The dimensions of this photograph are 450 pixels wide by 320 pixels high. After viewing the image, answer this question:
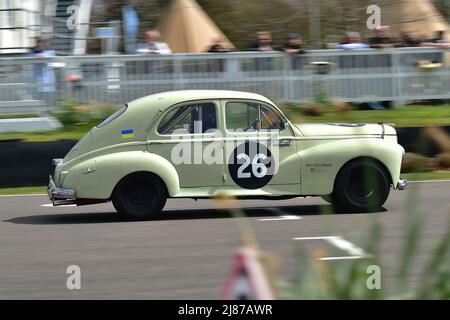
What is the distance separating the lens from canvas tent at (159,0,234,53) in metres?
22.5

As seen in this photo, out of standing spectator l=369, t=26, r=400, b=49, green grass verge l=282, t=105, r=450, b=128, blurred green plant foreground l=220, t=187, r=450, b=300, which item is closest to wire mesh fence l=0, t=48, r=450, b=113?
standing spectator l=369, t=26, r=400, b=49

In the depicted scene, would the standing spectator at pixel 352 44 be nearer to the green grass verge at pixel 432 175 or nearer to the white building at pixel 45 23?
the green grass verge at pixel 432 175

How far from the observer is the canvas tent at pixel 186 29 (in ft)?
73.8

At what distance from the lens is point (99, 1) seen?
96.0 ft

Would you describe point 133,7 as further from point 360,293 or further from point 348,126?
point 360,293

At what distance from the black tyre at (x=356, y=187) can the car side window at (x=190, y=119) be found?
170 cm

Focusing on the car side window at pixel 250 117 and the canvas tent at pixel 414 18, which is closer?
the car side window at pixel 250 117

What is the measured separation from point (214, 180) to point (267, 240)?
1529 mm

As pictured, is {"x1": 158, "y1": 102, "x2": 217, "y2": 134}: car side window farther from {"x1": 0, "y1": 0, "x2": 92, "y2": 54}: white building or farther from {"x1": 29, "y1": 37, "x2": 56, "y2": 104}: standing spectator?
{"x1": 0, "y1": 0, "x2": 92, "y2": 54}: white building

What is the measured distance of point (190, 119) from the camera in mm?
10922

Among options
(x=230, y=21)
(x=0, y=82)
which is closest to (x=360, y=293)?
(x=0, y=82)

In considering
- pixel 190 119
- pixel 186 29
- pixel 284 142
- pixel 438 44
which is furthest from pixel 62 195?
Answer: pixel 186 29

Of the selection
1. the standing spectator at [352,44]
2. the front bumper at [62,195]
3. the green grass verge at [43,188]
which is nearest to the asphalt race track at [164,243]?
→ the front bumper at [62,195]

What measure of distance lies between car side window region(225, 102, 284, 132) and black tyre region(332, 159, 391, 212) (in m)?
0.98
